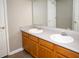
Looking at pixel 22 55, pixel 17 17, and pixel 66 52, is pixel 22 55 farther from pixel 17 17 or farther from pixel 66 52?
pixel 66 52

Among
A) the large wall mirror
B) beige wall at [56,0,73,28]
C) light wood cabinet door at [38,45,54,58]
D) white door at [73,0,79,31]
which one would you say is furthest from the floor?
white door at [73,0,79,31]

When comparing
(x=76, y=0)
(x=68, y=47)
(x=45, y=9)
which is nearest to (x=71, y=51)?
(x=68, y=47)

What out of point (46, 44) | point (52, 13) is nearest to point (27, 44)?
point (46, 44)

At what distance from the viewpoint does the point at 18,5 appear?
3.36 m

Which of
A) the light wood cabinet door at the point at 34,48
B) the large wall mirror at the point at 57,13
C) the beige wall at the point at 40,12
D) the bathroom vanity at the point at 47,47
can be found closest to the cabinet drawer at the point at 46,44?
the bathroom vanity at the point at 47,47

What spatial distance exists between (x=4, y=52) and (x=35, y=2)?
1.90m

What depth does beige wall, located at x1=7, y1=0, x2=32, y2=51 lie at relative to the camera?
3.23 m

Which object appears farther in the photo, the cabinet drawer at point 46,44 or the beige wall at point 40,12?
the beige wall at point 40,12

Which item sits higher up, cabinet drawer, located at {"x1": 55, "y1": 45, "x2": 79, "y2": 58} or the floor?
cabinet drawer, located at {"x1": 55, "y1": 45, "x2": 79, "y2": 58}

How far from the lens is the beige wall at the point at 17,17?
3.23 metres

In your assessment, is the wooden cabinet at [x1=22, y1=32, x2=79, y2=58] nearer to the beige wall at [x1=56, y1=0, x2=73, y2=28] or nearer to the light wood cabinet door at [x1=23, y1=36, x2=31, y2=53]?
the light wood cabinet door at [x1=23, y1=36, x2=31, y2=53]

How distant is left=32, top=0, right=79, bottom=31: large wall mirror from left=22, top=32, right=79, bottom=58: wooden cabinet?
→ 0.66 m

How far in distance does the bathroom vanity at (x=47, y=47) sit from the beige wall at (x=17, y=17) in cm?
22

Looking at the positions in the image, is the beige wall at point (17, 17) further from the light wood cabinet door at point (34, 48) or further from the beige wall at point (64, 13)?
the beige wall at point (64, 13)
